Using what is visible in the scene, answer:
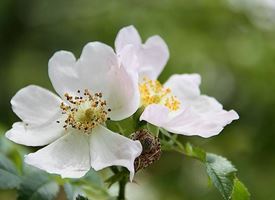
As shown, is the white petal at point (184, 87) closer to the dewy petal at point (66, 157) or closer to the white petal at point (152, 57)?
the white petal at point (152, 57)

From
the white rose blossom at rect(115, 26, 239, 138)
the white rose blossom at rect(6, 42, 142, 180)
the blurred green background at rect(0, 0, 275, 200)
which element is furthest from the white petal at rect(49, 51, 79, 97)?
the blurred green background at rect(0, 0, 275, 200)

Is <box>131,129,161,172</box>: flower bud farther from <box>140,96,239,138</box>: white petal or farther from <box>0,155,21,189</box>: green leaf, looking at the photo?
<box>0,155,21,189</box>: green leaf

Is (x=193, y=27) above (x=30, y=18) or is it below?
above

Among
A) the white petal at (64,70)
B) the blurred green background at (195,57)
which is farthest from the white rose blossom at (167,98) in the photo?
the blurred green background at (195,57)

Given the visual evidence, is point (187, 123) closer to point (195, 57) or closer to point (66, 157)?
point (66, 157)

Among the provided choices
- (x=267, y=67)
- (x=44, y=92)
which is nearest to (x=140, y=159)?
(x=44, y=92)

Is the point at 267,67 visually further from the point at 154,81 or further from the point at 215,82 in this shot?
the point at 154,81

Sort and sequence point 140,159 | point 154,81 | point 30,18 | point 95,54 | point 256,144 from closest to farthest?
point 140,159, point 95,54, point 154,81, point 256,144, point 30,18
